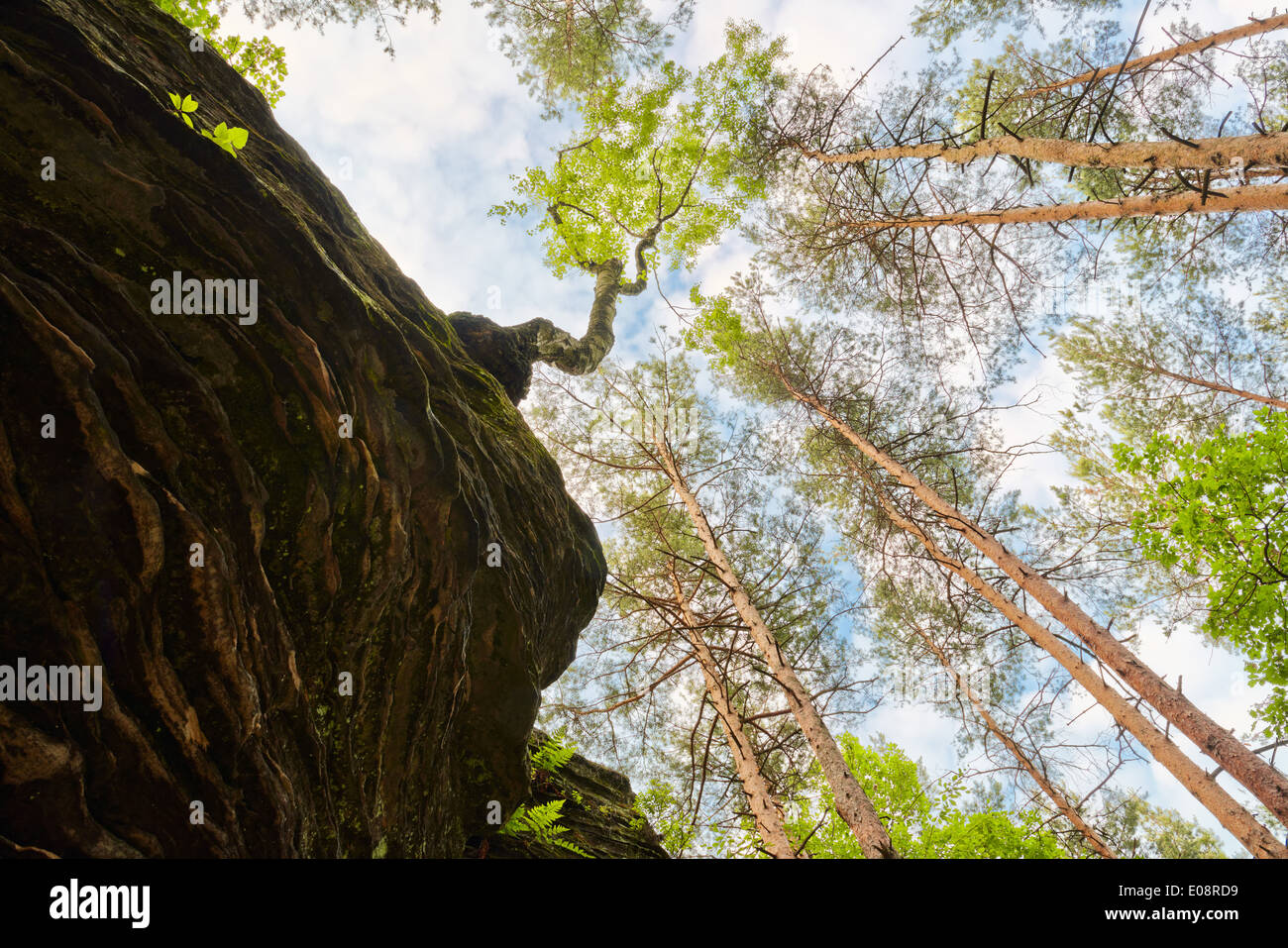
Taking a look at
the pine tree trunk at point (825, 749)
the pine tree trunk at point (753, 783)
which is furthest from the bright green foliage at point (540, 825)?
the pine tree trunk at point (825, 749)

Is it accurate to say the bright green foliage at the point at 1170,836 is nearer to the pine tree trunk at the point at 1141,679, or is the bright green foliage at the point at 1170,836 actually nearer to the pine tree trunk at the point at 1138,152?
the pine tree trunk at the point at 1141,679

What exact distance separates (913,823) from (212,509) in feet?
38.2

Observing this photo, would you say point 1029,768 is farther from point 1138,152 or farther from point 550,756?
point 1138,152

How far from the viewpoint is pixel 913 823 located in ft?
30.7

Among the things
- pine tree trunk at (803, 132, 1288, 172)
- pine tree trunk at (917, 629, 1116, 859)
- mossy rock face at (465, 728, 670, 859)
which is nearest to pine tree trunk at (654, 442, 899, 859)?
mossy rock face at (465, 728, 670, 859)

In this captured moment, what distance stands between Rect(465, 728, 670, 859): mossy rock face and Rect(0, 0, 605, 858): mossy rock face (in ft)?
1.23

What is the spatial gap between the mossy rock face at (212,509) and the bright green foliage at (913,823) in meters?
5.82

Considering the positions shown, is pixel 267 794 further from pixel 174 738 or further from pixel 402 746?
pixel 402 746

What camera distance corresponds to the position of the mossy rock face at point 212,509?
1672 mm

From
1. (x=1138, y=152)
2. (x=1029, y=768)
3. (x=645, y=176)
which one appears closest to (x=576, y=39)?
(x=645, y=176)

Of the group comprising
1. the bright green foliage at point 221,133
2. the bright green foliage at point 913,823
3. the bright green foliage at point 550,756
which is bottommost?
the bright green foliage at point 913,823

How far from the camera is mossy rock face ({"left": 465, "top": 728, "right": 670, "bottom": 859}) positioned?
3736 mm

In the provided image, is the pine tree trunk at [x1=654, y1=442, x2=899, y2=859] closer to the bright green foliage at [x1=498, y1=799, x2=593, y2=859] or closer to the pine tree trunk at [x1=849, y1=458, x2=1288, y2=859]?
the bright green foliage at [x1=498, y1=799, x2=593, y2=859]
